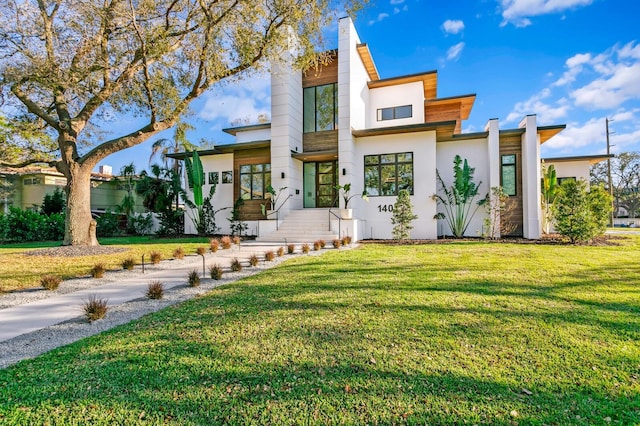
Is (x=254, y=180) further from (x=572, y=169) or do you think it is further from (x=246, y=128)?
(x=572, y=169)

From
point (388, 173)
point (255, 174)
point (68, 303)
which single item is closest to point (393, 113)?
point (388, 173)

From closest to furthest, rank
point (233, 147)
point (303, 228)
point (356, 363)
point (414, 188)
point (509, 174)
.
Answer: point (356, 363)
point (414, 188)
point (303, 228)
point (509, 174)
point (233, 147)

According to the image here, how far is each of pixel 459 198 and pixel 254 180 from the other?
10.1 m

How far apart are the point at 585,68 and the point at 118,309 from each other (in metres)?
24.7

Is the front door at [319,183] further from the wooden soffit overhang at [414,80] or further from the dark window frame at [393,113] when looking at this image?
the wooden soffit overhang at [414,80]

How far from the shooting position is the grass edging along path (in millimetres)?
1978

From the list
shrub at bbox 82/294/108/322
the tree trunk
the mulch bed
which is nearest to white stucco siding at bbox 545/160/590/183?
shrub at bbox 82/294/108/322

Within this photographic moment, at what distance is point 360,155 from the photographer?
14477 mm

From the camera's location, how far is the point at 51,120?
975 cm

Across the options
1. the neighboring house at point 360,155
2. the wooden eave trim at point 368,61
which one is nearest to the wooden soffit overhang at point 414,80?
the neighboring house at point 360,155

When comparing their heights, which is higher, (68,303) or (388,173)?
(388,173)

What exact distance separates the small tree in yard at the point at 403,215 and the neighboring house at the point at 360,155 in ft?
3.82

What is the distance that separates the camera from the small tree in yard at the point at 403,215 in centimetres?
1250

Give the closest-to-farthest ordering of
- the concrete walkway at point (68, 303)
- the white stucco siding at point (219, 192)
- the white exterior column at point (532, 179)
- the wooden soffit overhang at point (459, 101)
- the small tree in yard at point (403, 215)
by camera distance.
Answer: the concrete walkway at point (68, 303) → the small tree in yard at point (403, 215) → the white exterior column at point (532, 179) → the wooden soffit overhang at point (459, 101) → the white stucco siding at point (219, 192)
